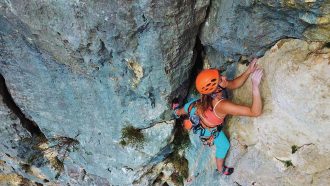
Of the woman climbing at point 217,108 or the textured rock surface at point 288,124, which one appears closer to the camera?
the textured rock surface at point 288,124

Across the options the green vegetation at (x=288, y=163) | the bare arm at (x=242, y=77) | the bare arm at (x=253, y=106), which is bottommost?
the green vegetation at (x=288, y=163)

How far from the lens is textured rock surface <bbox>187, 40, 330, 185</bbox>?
4.89 m

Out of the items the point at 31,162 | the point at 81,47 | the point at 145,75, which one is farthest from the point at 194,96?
the point at 31,162

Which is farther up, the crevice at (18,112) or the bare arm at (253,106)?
the crevice at (18,112)

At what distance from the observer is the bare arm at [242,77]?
18.4ft

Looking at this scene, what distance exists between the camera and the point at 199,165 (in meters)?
7.53

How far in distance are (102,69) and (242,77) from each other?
2.13 meters

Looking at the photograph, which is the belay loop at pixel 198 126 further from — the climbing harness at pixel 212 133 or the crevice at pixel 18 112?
the crevice at pixel 18 112

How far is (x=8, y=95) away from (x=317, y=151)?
5620 mm

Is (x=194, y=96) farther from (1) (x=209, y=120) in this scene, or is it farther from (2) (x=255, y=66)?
(2) (x=255, y=66)

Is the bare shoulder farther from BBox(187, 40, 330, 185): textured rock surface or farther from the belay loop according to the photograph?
the belay loop

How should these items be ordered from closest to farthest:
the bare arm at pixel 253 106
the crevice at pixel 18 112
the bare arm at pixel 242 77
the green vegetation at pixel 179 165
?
the bare arm at pixel 253 106, the bare arm at pixel 242 77, the crevice at pixel 18 112, the green vegetation at pixel 179 165

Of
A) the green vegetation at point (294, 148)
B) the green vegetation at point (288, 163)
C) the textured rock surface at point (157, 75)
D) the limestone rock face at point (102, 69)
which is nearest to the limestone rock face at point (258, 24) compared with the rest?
the textured rock surface at point (157, 75)

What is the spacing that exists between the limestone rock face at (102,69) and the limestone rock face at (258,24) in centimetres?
28
